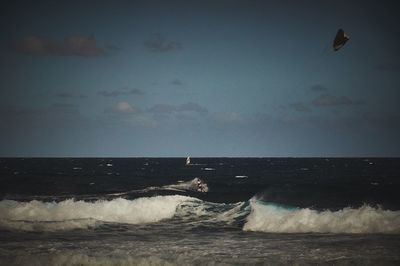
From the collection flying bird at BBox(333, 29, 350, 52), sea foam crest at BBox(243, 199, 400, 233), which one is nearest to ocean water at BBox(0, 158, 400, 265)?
sea foam crest at BBox(243, 199, 400, 233)

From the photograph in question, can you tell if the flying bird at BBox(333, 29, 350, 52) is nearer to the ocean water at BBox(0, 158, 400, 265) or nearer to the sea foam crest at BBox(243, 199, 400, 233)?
the ocean water at BBox(0, 158, 400, 265)

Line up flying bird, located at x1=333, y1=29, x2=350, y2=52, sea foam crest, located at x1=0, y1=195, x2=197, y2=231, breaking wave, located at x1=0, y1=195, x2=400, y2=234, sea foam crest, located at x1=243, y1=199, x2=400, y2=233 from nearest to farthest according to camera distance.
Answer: flying bird, located at x1=333, y1=29, x2=350, y2=52 → sea foam crest, located at x1=243, y1=199, x2=400, y2=233 → breaking wave, located at x1=0, y1=195, x2=400, y2=234 → sea foam crest, located at x1=0, y1=195, x2=197, y2=231

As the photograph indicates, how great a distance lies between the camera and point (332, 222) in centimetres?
2031

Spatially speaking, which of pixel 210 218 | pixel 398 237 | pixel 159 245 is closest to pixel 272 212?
A: pixel 210 218

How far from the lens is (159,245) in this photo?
646 inches

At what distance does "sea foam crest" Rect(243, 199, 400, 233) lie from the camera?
19.1 m

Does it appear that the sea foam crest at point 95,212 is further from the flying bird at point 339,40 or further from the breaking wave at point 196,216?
the flying bird at point 339,40

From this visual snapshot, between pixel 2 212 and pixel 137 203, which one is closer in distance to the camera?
pixel 2 212

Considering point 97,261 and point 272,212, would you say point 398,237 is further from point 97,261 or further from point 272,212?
point 97,261

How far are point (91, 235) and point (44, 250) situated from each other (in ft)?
13.0

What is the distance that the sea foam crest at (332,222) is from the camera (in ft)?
62.6

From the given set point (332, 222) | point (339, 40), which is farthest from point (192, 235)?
point (339, 40)

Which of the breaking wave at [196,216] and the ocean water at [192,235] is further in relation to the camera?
the breaking wave at [196,216]

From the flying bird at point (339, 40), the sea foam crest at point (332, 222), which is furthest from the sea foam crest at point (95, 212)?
the flying bird at point (339, 40)
